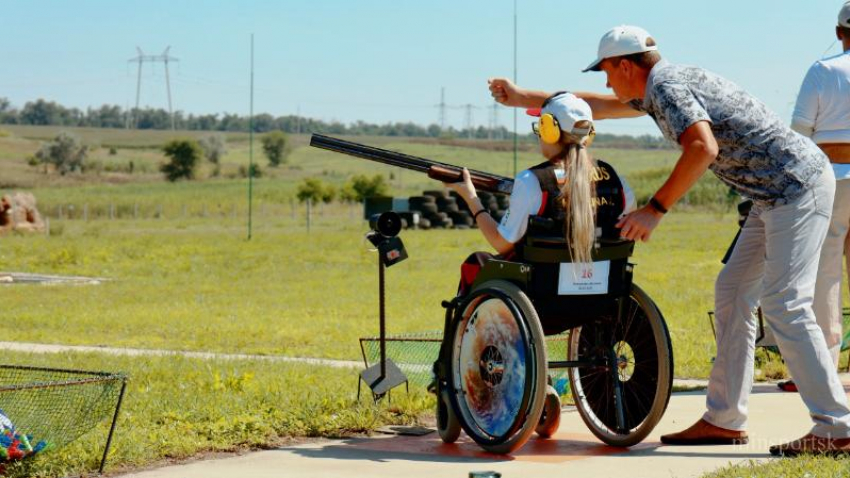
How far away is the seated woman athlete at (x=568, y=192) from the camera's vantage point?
620 centimetres

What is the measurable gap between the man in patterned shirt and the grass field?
2296mm

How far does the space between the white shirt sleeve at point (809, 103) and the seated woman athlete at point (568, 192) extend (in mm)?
1718

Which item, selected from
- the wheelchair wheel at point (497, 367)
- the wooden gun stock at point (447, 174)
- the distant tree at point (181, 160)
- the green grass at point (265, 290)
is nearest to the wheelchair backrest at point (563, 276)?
the wheelchair wheel at point (497, 367)

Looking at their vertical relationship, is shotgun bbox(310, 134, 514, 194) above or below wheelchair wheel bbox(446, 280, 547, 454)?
above

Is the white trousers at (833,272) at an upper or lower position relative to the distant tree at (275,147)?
lower

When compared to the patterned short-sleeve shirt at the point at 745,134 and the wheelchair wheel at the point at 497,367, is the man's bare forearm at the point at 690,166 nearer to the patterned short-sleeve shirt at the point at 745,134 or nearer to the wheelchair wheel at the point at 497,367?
the patterned short-sleeve shirt at the point at 745,134

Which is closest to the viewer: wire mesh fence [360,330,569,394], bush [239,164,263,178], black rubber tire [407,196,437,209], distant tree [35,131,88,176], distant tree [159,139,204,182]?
wire mesh fence [360,330,569,394]

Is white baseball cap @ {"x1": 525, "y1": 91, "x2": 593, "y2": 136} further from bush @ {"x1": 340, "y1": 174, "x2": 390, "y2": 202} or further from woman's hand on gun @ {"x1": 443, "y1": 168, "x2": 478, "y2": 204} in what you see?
bush @ {"x1": 340, "y1": 174, "x2": 390, "y2": 202}

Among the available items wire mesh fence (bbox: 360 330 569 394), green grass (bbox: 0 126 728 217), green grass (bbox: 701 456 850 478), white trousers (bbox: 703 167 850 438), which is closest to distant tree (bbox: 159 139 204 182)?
green grass (bbox: 0 126 728 217)

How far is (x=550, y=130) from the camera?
20.7 feet

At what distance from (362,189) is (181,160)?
1523 inches

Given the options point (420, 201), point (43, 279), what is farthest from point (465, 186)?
point (420, 201)

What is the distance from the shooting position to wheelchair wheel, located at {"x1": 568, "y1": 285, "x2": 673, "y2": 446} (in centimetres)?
634

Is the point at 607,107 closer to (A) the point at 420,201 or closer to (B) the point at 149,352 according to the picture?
(B) the point at 149,352
